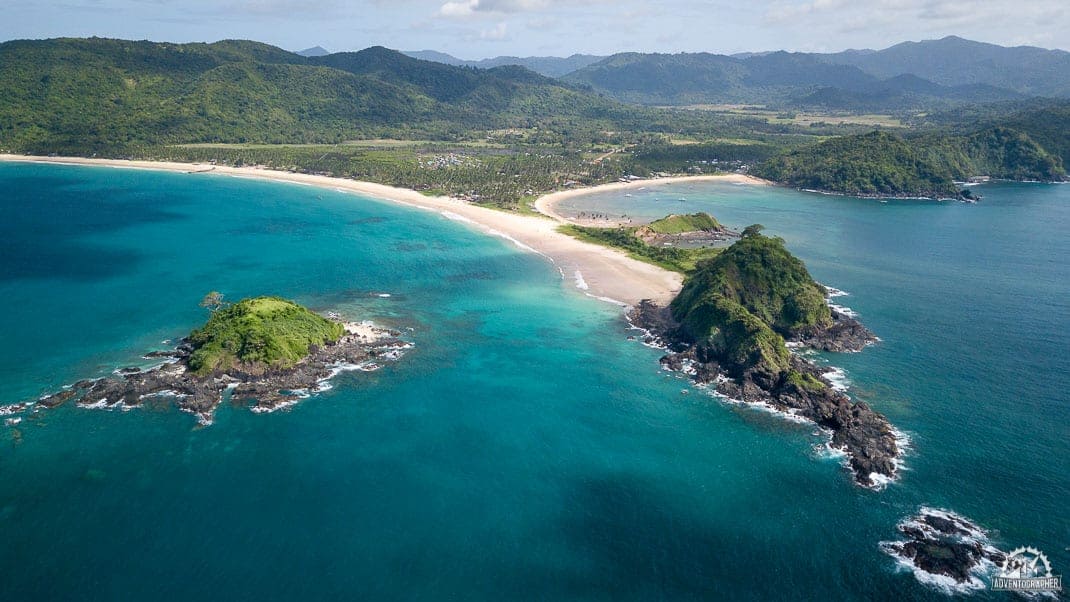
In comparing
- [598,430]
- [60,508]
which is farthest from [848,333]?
[60,508]

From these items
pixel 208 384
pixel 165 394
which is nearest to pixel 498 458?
pixel 208 384

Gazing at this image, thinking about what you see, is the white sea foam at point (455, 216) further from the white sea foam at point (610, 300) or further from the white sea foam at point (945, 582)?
the white sea foam at point (945, 582)

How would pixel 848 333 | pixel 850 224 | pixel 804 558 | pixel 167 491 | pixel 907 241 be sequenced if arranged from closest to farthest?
pixel 804 558 → pixel 167 491 → pixel 848 333 → pixel 907 241 → pixel 850 224

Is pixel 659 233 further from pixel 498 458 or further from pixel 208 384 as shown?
pixel 208 384

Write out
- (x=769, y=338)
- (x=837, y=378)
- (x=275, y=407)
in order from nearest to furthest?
(x=275, y=407) → (x=769, y=338) → (x=837, y=378)

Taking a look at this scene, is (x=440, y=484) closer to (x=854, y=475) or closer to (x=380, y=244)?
(x=854, y=475)
